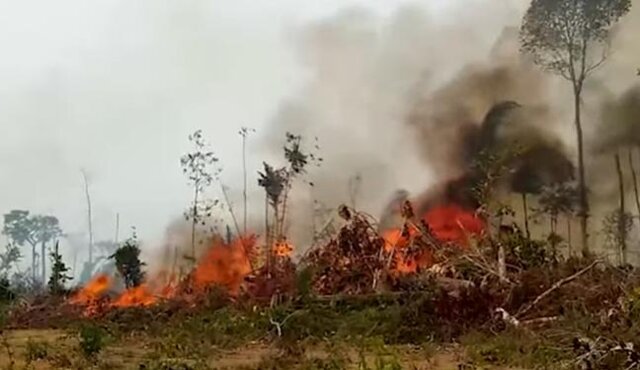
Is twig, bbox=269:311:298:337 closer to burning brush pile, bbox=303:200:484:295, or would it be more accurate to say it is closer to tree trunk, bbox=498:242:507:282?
burning brush pile, bbox=303:200:484:295

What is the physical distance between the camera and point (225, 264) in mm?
25703

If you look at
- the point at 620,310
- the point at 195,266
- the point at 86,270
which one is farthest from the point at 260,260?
the point at 86,270

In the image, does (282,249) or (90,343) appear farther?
(282,249)

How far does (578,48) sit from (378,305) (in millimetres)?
17867

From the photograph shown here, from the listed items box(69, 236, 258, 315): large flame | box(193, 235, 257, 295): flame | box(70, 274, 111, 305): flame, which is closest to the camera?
box(69, 236, 258, 315): large flame

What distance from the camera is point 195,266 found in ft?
86.2

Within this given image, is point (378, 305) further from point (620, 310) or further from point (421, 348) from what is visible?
point (620, 310)

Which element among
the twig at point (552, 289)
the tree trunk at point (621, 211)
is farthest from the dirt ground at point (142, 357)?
the tree trunk at point (621, 211)

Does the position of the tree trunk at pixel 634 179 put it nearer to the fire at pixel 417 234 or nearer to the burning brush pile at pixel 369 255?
the fire at pixel 417 234

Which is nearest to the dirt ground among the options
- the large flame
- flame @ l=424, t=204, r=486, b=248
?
the large flame

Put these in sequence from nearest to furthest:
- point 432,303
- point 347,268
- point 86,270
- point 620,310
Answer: point 620,310 < point 432,303 < point 347,268 < point 86,270

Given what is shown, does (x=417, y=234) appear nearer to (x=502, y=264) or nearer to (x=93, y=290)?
(x=502, y=264)

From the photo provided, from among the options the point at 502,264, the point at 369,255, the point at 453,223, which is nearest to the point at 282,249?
the point at 453,223

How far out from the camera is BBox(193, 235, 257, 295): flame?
2425 cm
